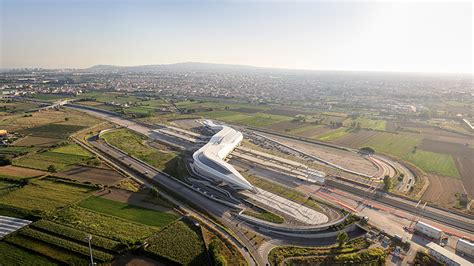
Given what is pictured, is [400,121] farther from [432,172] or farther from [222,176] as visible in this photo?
[222,176]

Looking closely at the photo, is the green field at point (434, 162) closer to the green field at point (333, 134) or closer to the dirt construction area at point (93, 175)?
the green field at point (333, 134)

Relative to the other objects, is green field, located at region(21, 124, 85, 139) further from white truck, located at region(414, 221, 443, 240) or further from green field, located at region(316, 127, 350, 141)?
white truck, located at region(414, 221, 443, 240)

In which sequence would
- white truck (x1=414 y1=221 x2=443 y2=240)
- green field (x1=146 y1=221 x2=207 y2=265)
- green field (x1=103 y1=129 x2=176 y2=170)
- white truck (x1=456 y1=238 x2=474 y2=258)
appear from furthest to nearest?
green field (x1=103 y1=129 x2=176 y2=170), white truck (x1=414 y1=221 x2=443 y2=240), white truck (x1=456 y1=238 x2=474 y2=258), green field (x1=146 y1=221 x2=207 y2=265)

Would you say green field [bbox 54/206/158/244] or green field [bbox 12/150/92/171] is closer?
green field [bbox 54/206/158/244]

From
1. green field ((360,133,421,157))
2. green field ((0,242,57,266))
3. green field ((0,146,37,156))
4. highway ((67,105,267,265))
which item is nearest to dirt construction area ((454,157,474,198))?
green field ((360,133,421,157))

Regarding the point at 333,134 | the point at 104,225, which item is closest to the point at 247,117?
the point at 333,134

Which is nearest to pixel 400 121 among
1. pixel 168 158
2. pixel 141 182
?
pixel 168 158
